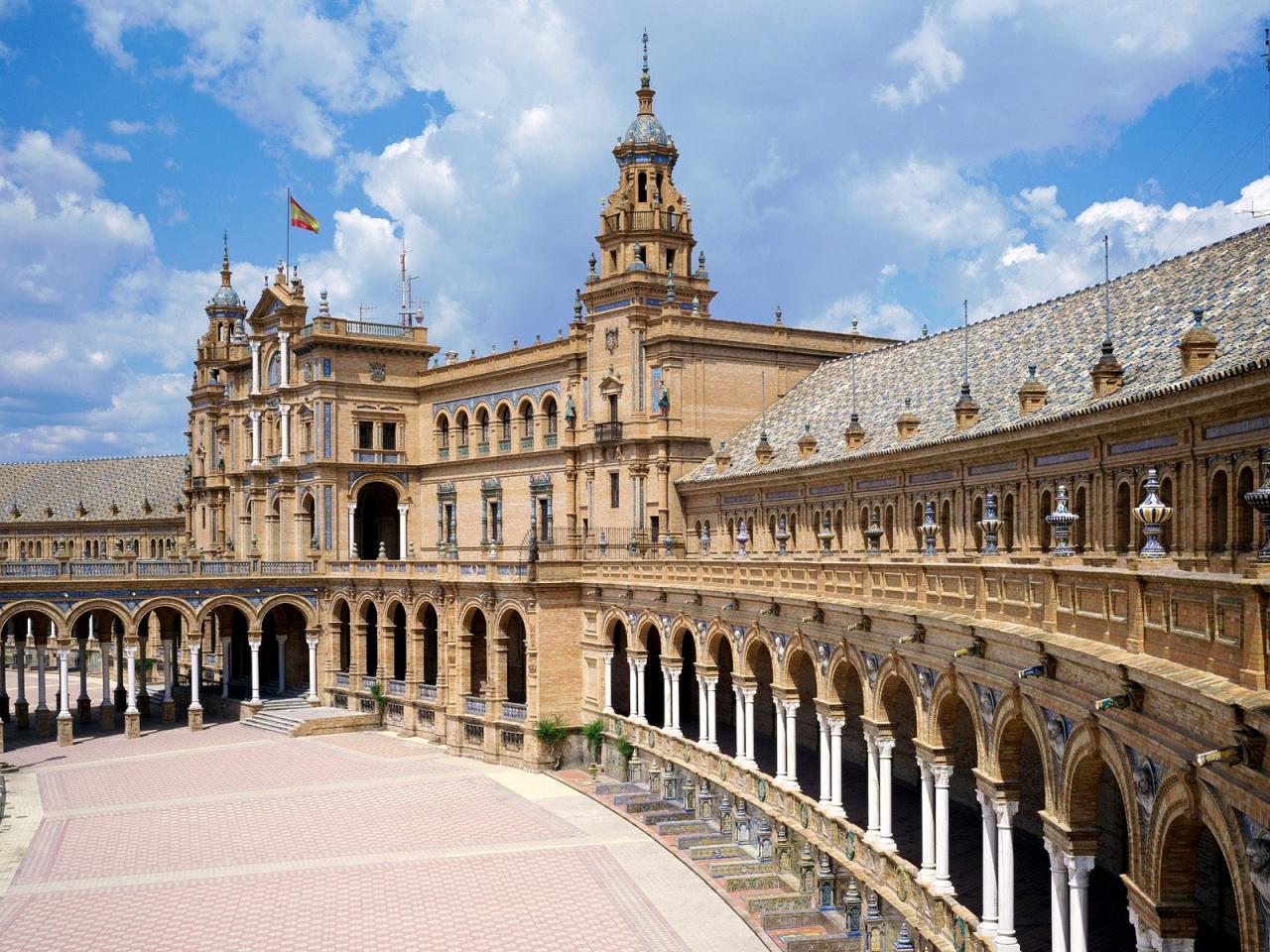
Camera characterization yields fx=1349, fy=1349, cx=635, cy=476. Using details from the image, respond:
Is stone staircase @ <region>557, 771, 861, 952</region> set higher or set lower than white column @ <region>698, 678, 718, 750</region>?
lower

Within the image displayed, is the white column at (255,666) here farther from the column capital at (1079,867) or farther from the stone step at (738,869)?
the column capital at (1079,867)

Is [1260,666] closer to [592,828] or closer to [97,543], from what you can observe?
[592,828]

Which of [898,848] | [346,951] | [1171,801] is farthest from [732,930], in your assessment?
[1171,801]

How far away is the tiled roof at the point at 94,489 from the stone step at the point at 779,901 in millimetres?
82683

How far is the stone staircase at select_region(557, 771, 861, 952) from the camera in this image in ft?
99.1

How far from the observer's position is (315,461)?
7281 centimetres

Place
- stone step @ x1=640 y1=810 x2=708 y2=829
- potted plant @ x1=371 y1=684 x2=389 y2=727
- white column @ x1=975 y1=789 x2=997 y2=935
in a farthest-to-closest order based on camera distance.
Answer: potted plant @ x1=371 y1=684 x2=389 y2=727 → stone step @ x1=640 y1=810 x2=708 y2=829 → white column @ x1=975 y1=789 x2=997 y2=935

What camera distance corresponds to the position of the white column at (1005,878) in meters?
22.4

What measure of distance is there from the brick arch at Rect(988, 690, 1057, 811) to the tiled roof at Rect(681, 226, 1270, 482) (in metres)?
7.54

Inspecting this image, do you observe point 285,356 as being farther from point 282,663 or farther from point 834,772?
point 834,772

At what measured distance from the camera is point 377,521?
7756 centimetres

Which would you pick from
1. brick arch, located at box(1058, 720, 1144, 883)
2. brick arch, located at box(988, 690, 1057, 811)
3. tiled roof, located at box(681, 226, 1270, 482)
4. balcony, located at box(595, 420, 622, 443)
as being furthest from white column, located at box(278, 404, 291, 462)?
brick arch, located at box(1058, 720, 1144, 883)

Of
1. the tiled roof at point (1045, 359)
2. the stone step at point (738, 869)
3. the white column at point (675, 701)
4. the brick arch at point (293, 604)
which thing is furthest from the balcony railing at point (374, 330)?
the stone step at point (738, 869)

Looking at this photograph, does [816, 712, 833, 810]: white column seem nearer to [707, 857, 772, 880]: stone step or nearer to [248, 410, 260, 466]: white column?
[707, 857, 772, 880]: stone step
